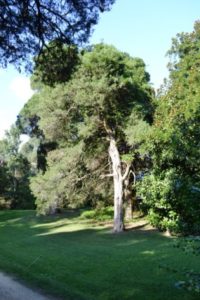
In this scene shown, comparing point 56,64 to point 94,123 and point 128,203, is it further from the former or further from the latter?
point 128,203

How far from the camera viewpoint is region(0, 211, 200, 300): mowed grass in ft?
30.6

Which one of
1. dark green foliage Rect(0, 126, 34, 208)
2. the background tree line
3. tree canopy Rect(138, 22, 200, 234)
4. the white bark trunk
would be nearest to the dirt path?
tree canopy Rect(138, 22, 200, 234)

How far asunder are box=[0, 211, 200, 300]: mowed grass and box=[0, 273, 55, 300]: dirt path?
0.98 ft

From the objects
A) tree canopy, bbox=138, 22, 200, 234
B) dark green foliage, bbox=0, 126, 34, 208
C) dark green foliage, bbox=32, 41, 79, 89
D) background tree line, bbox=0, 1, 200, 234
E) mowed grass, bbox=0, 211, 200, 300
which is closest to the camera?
tree canopy, bbox=138, 22, 200, 234

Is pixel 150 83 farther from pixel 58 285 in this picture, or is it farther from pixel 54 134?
pixel 58 285

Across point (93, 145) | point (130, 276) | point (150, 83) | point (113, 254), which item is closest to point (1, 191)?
point (93, 145)

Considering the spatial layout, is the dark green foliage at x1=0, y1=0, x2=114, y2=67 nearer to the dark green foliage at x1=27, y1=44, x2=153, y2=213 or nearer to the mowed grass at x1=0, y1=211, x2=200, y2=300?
the mowed grass at x1=0, y1=211, x2=200, y2=300

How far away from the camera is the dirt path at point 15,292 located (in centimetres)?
837

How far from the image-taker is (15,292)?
888 centimetres

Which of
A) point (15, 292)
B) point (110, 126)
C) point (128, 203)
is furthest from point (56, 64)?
point (128, 203)

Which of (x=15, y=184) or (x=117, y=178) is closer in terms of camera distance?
(x=117, y=178)

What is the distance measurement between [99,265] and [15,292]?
4834mm

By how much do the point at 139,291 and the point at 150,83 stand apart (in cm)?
2090

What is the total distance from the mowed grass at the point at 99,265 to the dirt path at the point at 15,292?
30 cm
